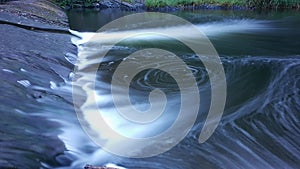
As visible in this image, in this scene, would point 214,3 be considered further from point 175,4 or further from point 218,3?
point 175,4

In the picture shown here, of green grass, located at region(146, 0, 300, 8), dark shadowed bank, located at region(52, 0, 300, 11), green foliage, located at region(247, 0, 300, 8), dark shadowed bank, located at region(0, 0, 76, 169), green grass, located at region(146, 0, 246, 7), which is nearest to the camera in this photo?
dark shadowed bank, located at region(0, 0, 76, 169)

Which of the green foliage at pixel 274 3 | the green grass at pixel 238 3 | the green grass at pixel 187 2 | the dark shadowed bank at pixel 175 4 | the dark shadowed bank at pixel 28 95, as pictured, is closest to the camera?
the dark shadowed bank at pixel 28 95

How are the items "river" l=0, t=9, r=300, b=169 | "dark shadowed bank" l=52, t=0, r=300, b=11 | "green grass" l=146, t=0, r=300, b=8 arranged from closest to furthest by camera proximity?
"river" l=0, t=9, r=300, b=169 < "green grass" l=146, t=0, r=300, b=8 < "dark shadowed bank" l=52, t=0, r=300, b=11

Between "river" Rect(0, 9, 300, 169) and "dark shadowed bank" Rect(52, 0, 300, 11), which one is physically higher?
"dark shadowed bank" Rect(52, 0, 300, 11)

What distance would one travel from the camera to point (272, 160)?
11.3 ft

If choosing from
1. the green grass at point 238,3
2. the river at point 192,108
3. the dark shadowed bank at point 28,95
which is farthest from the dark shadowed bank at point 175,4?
the dark shadowed bank at point 28,95

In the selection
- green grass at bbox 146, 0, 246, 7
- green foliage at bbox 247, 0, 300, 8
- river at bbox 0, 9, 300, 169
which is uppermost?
green grass at bbox 146, 0, 246, 7

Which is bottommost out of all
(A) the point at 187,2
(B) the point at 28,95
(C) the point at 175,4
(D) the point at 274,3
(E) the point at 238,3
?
(B) the point at 28,95

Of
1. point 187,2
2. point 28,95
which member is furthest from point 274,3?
point 28,95

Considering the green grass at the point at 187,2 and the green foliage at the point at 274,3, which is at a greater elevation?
the green grass at the point at 187,2

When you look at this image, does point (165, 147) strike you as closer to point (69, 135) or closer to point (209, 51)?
point (69, 135)

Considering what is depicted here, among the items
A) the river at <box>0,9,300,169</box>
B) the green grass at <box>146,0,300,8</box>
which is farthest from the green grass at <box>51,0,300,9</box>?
the river at <box>0,9,300,169</box>

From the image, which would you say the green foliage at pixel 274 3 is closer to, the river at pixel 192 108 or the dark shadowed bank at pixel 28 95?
the river at pixel 192 108

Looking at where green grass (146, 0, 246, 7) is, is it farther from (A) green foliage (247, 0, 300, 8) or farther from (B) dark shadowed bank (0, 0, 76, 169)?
(B) dark shadowed bank (0, 0, 76, 169)
